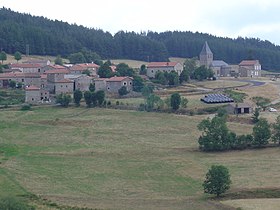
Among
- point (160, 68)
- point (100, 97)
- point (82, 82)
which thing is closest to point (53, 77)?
point (82, 82)

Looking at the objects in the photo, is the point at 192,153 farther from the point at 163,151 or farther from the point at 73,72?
the point at 73,72

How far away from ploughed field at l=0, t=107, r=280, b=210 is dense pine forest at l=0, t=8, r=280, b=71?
188ft

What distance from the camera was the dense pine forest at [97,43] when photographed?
122875 millimetres

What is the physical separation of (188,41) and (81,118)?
9502 cm

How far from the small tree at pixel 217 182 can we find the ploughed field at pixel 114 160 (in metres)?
0.87

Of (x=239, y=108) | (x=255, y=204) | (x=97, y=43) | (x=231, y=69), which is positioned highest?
(x=97, y=43)

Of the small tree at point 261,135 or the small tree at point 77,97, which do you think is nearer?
the small tree at point 261,135

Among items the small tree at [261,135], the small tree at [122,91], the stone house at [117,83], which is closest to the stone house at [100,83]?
the stone house at [117,83]

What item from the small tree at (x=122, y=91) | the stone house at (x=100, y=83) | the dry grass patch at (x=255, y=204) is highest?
the stone house at (x=100, y=83)

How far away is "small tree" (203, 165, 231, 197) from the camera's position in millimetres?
37312

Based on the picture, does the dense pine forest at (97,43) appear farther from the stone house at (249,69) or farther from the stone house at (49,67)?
the stone house at (49,67)

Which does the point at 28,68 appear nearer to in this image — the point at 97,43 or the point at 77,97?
the point at 77,97

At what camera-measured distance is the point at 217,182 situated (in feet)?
122

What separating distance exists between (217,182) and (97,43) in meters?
102
